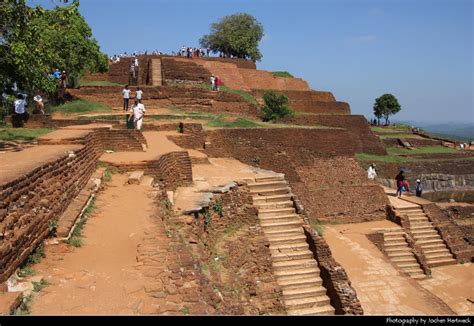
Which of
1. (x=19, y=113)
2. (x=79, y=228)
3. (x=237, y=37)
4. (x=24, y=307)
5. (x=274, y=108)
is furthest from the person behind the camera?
(x=237, y=37)

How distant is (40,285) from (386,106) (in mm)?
34521

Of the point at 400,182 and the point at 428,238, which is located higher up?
the point at 400,182

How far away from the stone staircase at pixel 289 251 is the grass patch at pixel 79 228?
11.0ft

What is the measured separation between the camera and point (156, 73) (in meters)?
21.7

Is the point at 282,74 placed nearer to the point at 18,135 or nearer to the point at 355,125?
the point at 355,125

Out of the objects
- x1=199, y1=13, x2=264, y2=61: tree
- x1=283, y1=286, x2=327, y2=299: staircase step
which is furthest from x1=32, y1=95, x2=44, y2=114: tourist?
x1=199, y1=13, x2=264, y2=61: tree

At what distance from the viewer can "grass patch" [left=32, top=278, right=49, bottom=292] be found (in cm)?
354

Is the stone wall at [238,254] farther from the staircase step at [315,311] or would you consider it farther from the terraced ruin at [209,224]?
the staircase step at [315,311]

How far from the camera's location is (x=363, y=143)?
2161 centimetres

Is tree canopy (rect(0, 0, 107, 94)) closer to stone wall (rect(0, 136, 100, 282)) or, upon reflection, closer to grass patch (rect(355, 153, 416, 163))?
stone wall (rect(0, 136, 100, 282))

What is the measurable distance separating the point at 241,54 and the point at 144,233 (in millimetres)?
30902

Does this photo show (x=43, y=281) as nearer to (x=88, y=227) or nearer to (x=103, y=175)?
(x=88, y=227)

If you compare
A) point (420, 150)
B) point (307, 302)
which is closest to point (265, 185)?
point (307, 302)

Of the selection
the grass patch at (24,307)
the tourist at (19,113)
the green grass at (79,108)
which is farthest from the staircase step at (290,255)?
the green grass at (79,108)
